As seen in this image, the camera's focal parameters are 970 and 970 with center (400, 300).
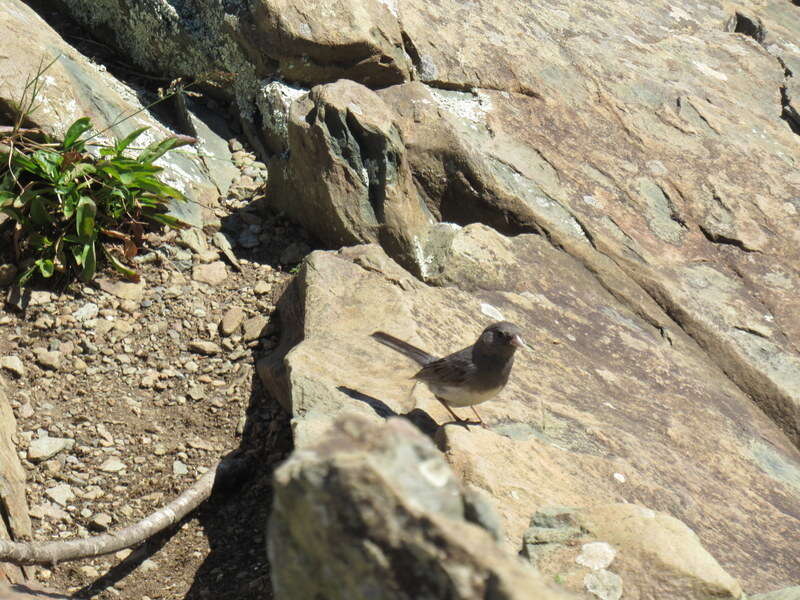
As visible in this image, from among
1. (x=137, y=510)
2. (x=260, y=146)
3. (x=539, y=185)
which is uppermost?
(x=539, y=185)

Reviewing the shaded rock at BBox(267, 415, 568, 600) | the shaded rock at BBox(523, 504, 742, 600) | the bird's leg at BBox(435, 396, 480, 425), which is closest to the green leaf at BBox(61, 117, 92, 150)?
the bird's leg at BBox(435, 396, 480, 425)

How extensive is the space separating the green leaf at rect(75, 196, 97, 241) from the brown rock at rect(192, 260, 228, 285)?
25.4 inches

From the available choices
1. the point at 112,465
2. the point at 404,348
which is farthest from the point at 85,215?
the point at 404,348

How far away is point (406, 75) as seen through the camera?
597cm

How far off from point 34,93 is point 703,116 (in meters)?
4.30

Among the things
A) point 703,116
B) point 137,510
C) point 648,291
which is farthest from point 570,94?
point 137,510

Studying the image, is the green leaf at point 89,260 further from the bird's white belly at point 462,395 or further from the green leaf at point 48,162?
the bird's white belly at point 462,395

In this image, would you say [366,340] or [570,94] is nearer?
[366,340]

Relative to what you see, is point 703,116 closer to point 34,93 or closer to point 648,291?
point 648,291

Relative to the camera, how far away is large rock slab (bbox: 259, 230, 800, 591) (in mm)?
3645

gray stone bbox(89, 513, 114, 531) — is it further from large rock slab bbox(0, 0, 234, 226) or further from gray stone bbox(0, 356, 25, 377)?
large rock slab bbox(0, 0, 234, 226)

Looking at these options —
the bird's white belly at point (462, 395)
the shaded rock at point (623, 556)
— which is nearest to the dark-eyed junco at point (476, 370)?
the bird's white belly at point (462, 395)

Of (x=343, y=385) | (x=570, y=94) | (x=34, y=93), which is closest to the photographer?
(x=343, y=385)

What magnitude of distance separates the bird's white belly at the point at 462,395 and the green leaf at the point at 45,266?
2.19m
